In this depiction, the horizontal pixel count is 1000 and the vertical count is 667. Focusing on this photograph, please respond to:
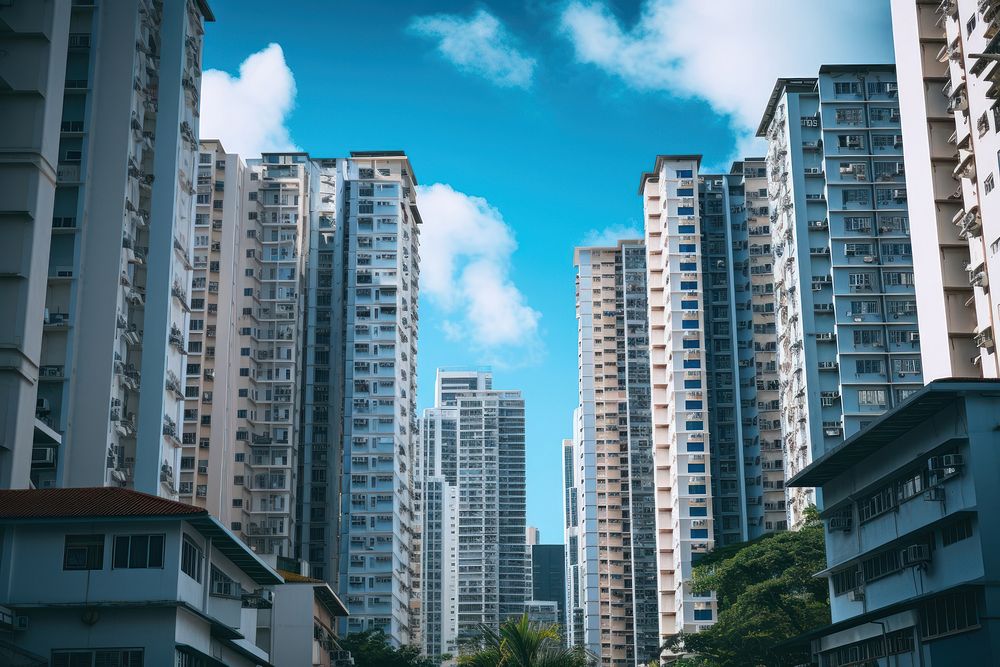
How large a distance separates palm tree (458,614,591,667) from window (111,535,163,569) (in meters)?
8.55

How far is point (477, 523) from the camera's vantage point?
624ft

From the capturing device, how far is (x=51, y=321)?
55156 millimetres

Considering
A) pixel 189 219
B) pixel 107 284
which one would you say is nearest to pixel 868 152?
pixel 189 219

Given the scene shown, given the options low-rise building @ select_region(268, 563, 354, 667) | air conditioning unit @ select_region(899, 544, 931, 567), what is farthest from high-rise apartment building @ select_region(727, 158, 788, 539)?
air conditioning unit @ select_region(899, 544, 931, 567)

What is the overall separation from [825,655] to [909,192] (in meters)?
23.9

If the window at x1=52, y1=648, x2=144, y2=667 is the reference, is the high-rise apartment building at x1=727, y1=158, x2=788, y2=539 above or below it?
above

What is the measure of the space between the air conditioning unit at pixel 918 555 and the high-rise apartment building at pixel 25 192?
2650 cm

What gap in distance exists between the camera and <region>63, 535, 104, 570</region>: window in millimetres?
34156

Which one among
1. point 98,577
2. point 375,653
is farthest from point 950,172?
point 375,653

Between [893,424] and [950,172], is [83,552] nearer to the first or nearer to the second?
[893,424]

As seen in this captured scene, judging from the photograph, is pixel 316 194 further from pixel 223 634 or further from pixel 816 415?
pixel 223 634

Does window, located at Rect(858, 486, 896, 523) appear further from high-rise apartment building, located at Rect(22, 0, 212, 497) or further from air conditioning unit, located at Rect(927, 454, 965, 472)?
high-rise apartment building, located at Rect(22, 0, 212, 497)

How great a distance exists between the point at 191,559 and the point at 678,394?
71889mm

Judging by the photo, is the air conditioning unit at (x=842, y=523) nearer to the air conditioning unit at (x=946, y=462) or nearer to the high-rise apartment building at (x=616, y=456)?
the air conditioning unit at (x=946, y=462)
